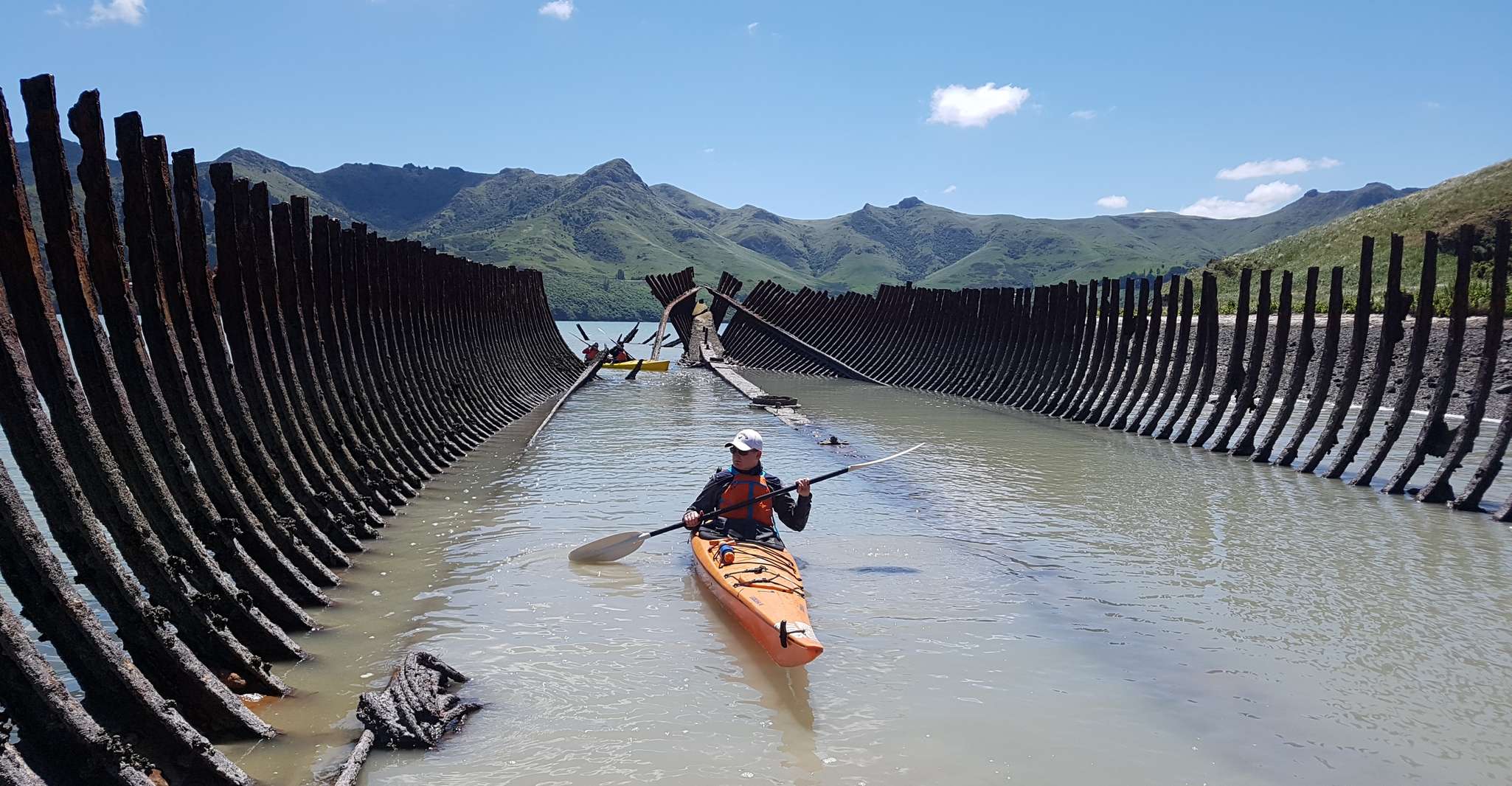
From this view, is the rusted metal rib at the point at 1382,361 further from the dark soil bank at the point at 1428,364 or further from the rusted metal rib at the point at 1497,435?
the dark soil bank at the point at 1428,364

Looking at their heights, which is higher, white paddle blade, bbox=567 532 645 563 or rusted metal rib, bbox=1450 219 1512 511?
rusted metal rib, bbox=1450 219 1512 511

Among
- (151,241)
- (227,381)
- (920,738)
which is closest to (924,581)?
(920,738)

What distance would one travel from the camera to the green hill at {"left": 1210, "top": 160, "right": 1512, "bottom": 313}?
44.9 meters

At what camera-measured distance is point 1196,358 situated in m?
21.4

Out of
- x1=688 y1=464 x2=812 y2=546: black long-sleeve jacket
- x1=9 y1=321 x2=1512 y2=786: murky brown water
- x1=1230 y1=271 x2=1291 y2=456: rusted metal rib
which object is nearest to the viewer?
x1=9 y1=321 x2=1512 y2=786: murky brown water

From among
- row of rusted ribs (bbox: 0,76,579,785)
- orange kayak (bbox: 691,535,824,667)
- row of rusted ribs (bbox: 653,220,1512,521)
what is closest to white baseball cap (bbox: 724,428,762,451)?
orange kayak (bbox: 691,535,824,667)

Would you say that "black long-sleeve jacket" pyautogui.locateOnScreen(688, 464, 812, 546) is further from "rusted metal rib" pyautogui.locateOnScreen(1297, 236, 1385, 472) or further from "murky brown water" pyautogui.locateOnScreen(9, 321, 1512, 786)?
"rusted metal rib" pyautogui.locateOnScreen(1297, 236, 1385, 472)

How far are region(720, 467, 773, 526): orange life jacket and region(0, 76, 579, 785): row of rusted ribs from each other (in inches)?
154

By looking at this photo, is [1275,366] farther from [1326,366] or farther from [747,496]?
[747,496]

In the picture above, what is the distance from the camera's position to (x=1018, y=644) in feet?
28.7

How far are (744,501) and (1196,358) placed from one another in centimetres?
1385

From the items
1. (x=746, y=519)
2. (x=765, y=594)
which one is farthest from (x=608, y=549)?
(x=765, y=594)

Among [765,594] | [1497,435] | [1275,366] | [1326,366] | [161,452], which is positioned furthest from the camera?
[1275,366]

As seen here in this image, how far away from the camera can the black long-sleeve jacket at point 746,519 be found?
11.1 meters
